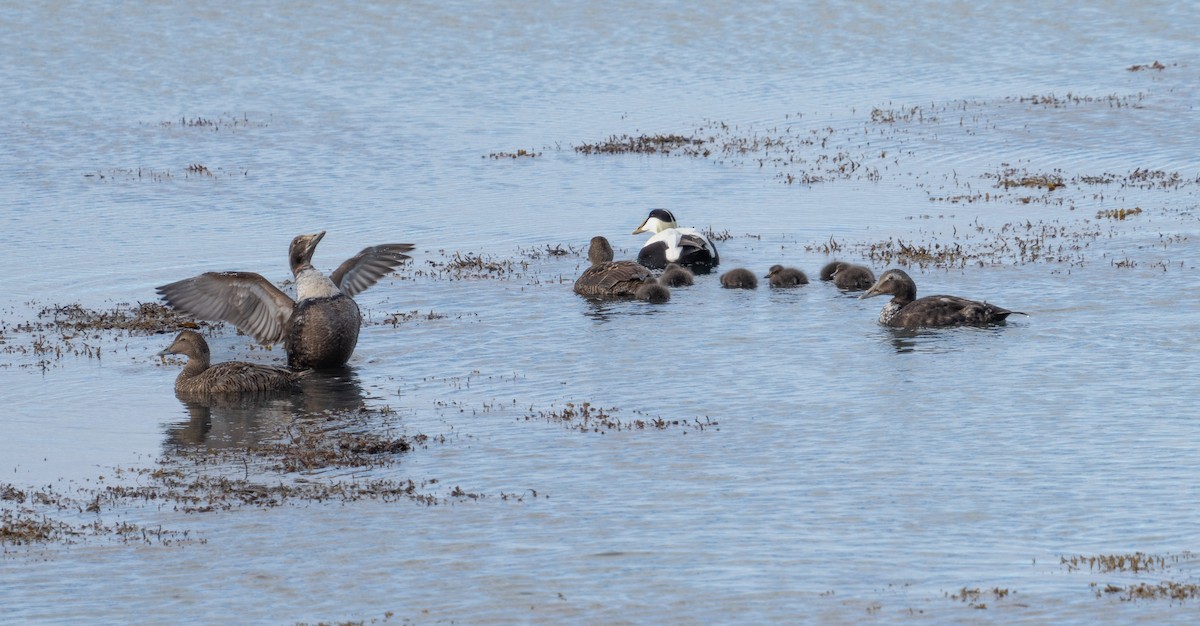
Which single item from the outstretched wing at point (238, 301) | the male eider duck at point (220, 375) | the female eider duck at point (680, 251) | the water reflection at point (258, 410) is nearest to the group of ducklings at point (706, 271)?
the female eider duck at point (680, 251)

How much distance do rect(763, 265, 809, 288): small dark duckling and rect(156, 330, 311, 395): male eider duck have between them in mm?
6700

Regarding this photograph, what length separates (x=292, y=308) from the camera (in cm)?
1789

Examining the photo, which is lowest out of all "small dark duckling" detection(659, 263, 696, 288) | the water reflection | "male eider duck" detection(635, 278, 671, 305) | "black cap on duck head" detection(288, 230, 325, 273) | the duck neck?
the water reflection

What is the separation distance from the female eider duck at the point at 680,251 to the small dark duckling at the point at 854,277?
2.53 meters

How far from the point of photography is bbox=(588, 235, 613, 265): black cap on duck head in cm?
2303

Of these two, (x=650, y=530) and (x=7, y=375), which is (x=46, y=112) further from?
(x=650, y=530)

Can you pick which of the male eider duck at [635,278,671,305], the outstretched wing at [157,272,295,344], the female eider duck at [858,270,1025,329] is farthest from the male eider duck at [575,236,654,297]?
the outstretched wing at [157,272,295,344]

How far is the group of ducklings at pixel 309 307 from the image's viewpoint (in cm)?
1642

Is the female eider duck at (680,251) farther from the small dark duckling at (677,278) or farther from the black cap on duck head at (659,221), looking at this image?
the small dark duckling at (677,278)

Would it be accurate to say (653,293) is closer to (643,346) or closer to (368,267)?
(643,346)

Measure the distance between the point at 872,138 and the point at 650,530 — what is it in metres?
23.4

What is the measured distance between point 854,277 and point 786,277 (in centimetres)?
83

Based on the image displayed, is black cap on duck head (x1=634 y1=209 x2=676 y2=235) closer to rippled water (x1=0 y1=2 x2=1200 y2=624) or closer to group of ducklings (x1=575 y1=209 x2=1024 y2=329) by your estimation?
group of ducklings (x1=575 y1=209 x2=1024 y2=329)

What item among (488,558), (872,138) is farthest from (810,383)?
(872,138)
